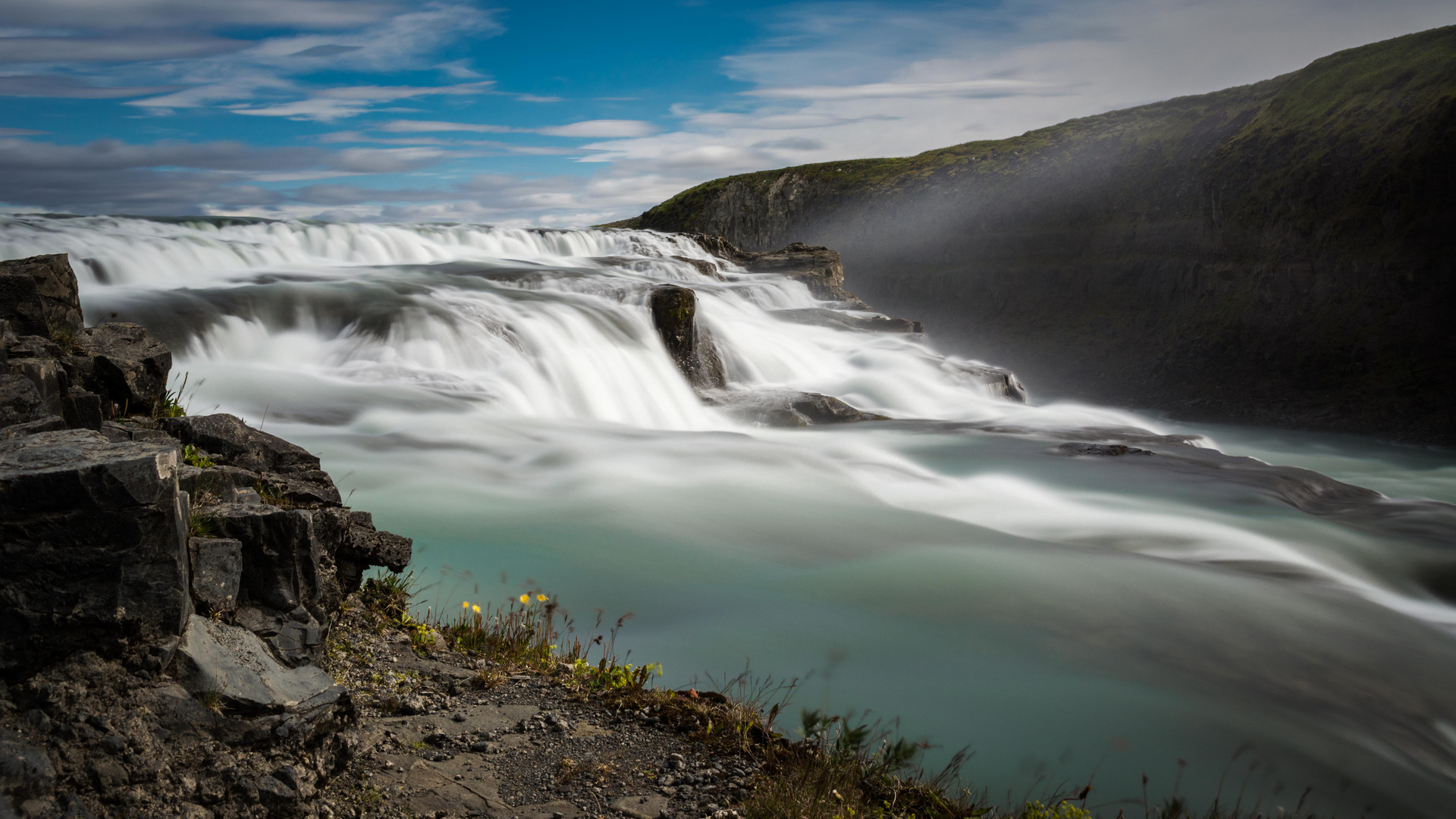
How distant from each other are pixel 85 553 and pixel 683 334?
1533cm

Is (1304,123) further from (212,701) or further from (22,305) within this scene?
(212,701)

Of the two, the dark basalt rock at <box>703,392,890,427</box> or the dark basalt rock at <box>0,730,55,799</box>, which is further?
the dark basalt rock at <box>703,392,890,427</box>

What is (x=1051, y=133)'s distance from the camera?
152 feet

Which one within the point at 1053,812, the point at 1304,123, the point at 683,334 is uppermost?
the point at 1304,123

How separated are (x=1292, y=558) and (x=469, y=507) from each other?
29.4 feet

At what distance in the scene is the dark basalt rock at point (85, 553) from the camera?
2.66m

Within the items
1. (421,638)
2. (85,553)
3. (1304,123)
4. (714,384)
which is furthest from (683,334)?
(1304,123)

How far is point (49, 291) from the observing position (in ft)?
22.3

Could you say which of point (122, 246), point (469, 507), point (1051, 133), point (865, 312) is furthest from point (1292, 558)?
point (1051, 133)

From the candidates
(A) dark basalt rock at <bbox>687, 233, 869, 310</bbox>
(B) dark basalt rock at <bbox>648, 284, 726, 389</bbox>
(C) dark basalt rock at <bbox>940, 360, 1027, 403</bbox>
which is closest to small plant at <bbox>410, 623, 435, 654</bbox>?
(B) dark basalt rock at <bbox>648, 284, 726, 389</bbox>

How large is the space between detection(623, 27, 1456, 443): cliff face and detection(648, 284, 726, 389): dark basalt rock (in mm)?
20450

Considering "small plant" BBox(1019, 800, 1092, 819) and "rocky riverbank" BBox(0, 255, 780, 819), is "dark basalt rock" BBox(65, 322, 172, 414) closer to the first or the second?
"rocky riverbank" BBox(0, 255, 780, 819)

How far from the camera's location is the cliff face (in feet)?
83.5

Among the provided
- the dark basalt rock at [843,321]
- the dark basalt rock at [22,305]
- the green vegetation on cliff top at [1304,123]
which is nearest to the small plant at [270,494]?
the dark basalt rock at [22,305]
